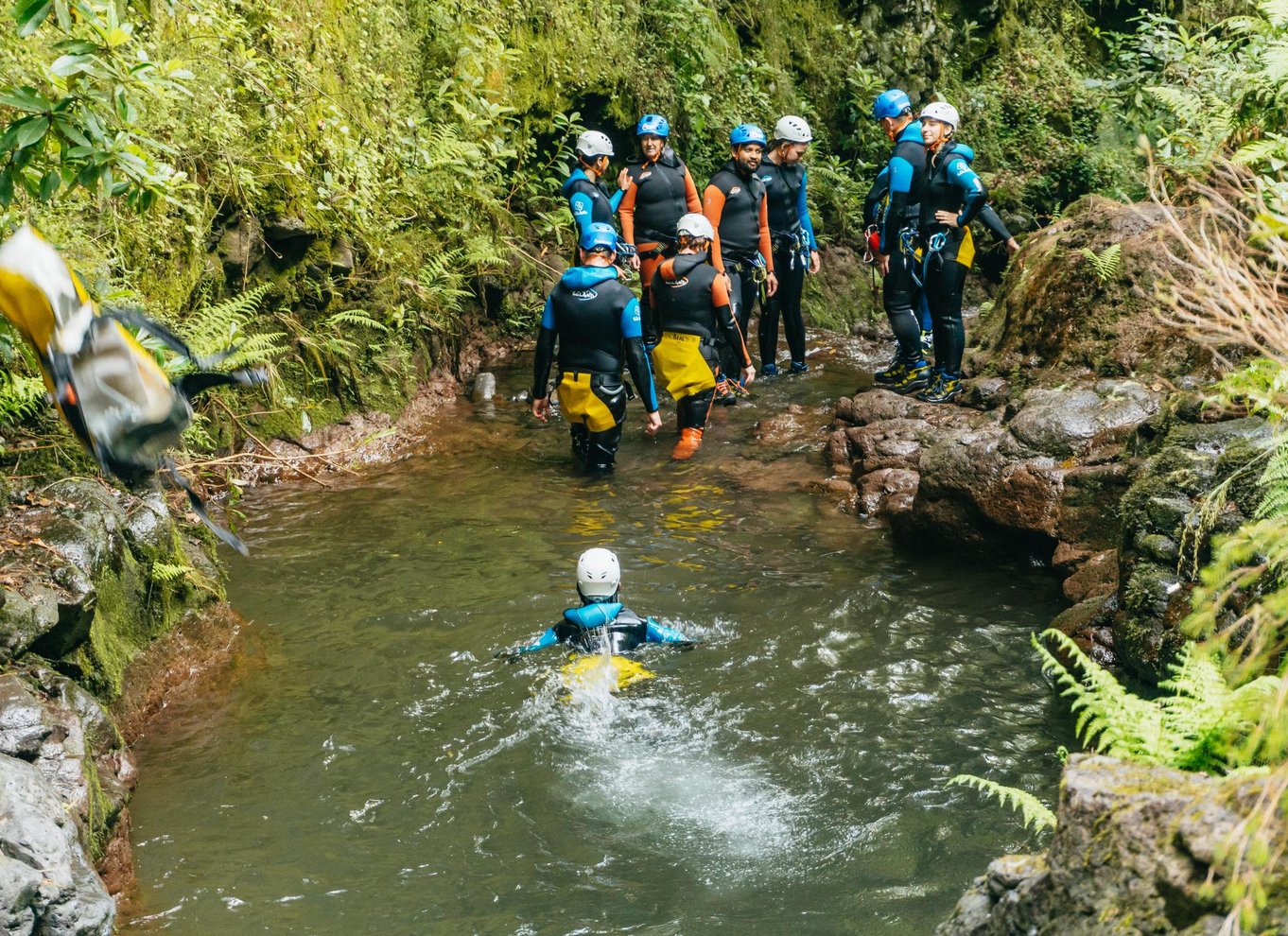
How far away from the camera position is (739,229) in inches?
468

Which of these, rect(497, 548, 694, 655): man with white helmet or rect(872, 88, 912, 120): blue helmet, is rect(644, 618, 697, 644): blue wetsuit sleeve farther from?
rect(872, 88, 912, 120): blue helmet

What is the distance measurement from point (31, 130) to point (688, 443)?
21.9 feet

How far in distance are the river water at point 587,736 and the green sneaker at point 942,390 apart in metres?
2.15

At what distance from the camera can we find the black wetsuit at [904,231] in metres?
10.6

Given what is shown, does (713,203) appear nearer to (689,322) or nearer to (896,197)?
(689,322)

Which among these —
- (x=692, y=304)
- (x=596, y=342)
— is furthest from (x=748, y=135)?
(x=596, y=342)

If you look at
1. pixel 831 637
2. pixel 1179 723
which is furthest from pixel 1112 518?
pixel 1179 723

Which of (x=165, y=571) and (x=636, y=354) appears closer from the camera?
(x=165, y=571)

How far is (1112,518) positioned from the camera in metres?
7.10

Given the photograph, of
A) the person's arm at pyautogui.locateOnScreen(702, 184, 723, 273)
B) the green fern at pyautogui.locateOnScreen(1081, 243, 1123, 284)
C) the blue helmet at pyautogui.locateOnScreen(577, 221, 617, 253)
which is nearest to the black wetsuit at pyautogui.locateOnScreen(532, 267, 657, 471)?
the blue helmet at pyautogui.locateOnScreen(577, 221, 617, 253)

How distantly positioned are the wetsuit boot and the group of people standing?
18 millimetres

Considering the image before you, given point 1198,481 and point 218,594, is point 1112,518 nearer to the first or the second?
point 1198,481

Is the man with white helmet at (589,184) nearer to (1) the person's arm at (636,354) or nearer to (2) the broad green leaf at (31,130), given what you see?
(1) the person's arm at (636,354)

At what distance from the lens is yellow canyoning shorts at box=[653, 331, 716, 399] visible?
33.9 ft
